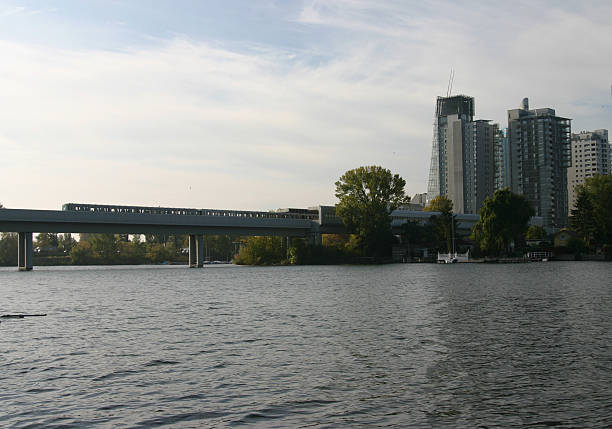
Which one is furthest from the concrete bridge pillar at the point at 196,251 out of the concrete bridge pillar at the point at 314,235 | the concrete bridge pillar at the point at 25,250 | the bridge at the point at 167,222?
the concrete bridge pillar at the point at 25,250

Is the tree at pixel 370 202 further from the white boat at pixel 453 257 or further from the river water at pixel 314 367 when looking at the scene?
the river water at pixel 314 367

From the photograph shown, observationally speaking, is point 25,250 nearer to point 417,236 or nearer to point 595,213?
point 417,236

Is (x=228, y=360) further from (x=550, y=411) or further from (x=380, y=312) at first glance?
(x=380, y=312)

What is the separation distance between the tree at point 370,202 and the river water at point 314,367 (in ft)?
359

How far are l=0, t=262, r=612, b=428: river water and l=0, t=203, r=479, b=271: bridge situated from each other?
284 ft

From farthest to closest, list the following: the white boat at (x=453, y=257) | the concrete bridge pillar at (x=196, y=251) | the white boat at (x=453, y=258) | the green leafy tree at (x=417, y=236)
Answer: the green leafy tree at (x=417, y=236) → the white boat at (x=453, y=257) → the white boat at (x=453, y=258) → the concrete bridge pillar at (x=196, y=251)

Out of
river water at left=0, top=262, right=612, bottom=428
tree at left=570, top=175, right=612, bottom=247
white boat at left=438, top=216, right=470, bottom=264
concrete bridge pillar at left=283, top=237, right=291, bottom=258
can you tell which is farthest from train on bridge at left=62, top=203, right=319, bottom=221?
river water at left=0, top=262, right=612, bottom=428

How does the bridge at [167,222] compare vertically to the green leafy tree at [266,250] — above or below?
above

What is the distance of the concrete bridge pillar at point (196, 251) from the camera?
162 metres

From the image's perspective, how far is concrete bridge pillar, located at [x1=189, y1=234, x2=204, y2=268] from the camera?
162 m

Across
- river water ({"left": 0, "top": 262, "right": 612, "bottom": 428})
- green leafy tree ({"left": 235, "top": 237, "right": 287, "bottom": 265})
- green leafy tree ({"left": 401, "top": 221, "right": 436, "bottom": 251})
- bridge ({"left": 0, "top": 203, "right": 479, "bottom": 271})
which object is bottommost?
river water ({"left": 0, "top": 262, "right": 612, "bottom": 428})

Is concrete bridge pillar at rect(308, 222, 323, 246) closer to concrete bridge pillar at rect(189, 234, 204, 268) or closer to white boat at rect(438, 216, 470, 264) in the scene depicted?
concrete bridge pillar at rect(189, 234, 204, 268)

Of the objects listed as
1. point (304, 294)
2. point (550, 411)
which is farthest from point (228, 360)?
point (304, 294)

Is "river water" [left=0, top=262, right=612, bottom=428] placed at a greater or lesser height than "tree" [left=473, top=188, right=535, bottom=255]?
lesser
